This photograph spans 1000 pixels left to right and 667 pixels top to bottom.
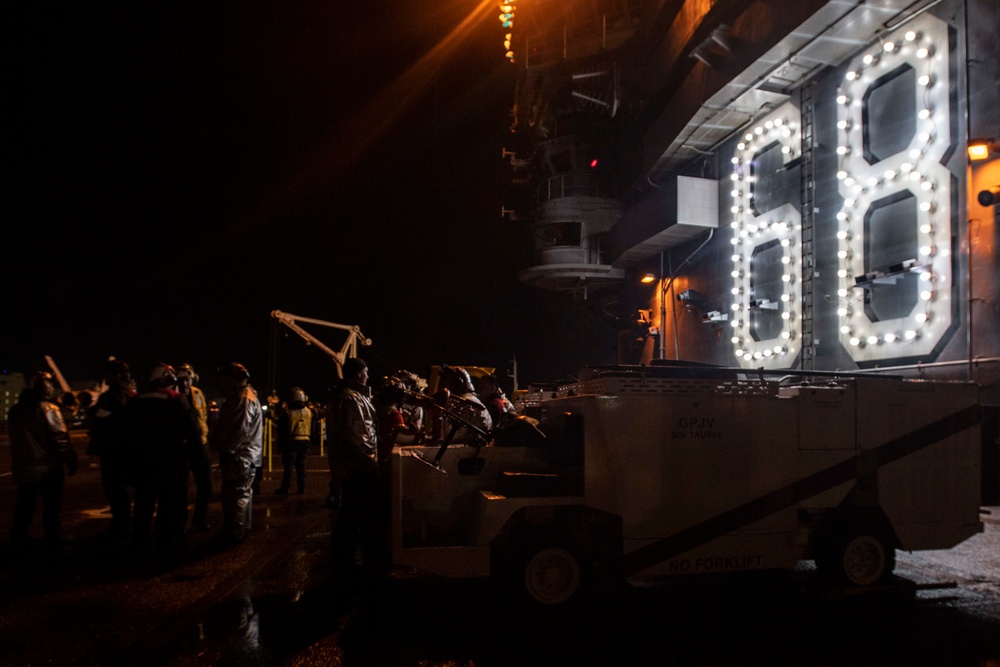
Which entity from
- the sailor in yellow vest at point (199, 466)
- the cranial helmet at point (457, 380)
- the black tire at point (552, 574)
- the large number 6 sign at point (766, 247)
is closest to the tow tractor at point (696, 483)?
the black tire at point (552, 574)

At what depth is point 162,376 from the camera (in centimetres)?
741

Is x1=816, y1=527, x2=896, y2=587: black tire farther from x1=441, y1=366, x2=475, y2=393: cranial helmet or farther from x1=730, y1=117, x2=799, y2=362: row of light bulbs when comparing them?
x1=730, y1=117, x2=799, y2=362: row of light bulbs

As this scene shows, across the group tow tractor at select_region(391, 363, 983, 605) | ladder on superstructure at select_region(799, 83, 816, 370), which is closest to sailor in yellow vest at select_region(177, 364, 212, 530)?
tow tractor at select_region(391, 363, 983, 605)

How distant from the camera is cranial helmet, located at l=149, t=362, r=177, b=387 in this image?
24.1 ft

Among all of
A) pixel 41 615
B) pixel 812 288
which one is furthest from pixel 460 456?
pixel 812 288

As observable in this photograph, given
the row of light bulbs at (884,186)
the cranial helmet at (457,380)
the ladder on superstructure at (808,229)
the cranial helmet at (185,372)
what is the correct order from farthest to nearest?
the ladder on superstructure at (808,229) → the row of light bulbs at (884,186) → the cranial helmet at (185,372) → the cranial helmet at (457,380)

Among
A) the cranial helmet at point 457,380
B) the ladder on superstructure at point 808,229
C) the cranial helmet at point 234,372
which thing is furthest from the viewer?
the ladder on superstructure at point 808,229

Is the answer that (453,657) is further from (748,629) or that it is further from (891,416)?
(891,416)

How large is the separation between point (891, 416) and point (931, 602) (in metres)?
1.63

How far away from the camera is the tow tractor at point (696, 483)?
5.46 m

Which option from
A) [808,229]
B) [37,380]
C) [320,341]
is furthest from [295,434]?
[320,341]

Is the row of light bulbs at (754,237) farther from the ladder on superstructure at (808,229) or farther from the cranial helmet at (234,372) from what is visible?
the cranial helmet at (234,372)

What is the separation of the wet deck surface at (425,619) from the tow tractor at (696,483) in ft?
1.18

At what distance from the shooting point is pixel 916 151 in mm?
11570
